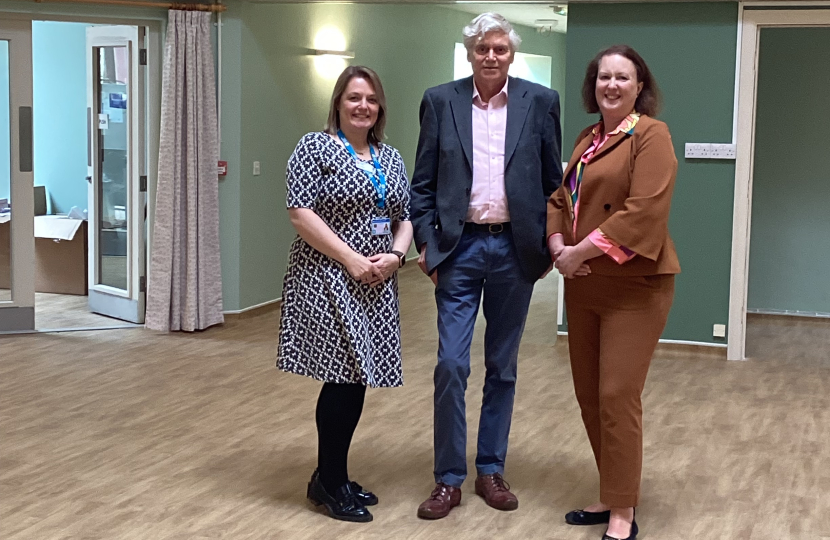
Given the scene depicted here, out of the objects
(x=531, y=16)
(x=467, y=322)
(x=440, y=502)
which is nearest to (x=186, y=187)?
(x=467, y=322)

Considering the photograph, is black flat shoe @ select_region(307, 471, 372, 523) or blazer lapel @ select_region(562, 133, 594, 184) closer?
blazer lapel @ select_region(562, 133, 594, 184)

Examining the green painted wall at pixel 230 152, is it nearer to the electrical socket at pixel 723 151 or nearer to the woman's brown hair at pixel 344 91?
the electrical socket at pixel 723 151

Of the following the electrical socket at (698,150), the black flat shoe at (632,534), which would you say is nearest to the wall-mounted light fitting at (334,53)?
the electrical socket at (698,150)

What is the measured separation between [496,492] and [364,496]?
0.45 metres

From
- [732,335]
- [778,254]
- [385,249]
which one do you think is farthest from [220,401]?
[778,254]

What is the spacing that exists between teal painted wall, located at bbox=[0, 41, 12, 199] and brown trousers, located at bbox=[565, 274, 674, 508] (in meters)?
4.47

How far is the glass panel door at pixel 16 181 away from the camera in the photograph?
651 centimetres

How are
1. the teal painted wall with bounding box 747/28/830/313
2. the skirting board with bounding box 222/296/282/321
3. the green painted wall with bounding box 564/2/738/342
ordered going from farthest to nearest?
the teal painted wall with bounding box 747/28/830/313 < the skirting board with bounding box 222/296/282/321 < the green painted wall with bounding box 564/2/738/342

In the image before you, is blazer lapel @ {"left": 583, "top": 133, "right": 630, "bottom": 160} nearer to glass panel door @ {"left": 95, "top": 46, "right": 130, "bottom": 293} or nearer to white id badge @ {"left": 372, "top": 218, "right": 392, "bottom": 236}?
white id badge @ {"left": 372, "top": 218, "right": 392, "bottom": 236}

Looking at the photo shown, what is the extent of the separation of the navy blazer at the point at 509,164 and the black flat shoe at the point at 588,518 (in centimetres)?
80

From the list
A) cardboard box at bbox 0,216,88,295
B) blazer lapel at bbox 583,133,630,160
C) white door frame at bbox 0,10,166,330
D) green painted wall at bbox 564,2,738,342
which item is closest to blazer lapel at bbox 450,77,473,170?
blazer lapel at bbox 583,133,630,160

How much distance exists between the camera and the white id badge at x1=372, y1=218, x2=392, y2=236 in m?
3.48

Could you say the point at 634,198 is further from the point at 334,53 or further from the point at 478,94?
the point at 334,53

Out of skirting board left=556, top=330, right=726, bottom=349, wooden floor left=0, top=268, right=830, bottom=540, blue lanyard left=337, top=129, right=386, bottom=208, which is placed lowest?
wooden floor left=0, top=268, right=830, bottom=540
